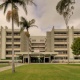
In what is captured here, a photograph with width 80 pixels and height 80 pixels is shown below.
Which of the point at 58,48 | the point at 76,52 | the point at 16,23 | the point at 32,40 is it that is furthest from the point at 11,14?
the point at 32,40

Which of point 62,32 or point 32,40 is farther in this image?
point 32,40

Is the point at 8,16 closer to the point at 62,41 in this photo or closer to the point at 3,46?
the point at 3,46

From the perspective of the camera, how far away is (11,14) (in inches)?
1362

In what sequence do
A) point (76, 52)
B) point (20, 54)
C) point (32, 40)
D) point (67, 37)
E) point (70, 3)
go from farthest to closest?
1. point (32, 40)
2. point (67, 37)
3. point (20, 54)
4. point (76, 52)
5. point (70, 3)

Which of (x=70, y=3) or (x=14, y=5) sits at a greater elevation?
(x=14, y=5)

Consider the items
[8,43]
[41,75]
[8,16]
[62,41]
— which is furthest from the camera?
[8,43]

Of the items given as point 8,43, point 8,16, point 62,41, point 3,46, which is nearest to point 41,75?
point 8,16

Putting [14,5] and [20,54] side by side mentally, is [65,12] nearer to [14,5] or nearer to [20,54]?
[14,5]

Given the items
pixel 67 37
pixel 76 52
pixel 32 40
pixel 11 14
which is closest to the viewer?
pixel 11 14

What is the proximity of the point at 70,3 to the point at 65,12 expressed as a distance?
1063 millimetres

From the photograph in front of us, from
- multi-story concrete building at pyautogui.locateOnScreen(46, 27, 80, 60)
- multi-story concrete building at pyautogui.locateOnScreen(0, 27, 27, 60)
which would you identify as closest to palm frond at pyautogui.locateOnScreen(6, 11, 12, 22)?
multi-story concrete building at pyautogui.locateOnScreen(0, 27, 27, 60)

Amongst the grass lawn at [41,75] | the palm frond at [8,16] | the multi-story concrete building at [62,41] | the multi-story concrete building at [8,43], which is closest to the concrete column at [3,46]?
the multi-story concrete building at [8,43]

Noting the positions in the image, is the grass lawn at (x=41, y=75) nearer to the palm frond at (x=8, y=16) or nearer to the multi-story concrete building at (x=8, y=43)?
the palm frond at (x=8, y=16)

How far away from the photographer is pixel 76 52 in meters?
84.1
